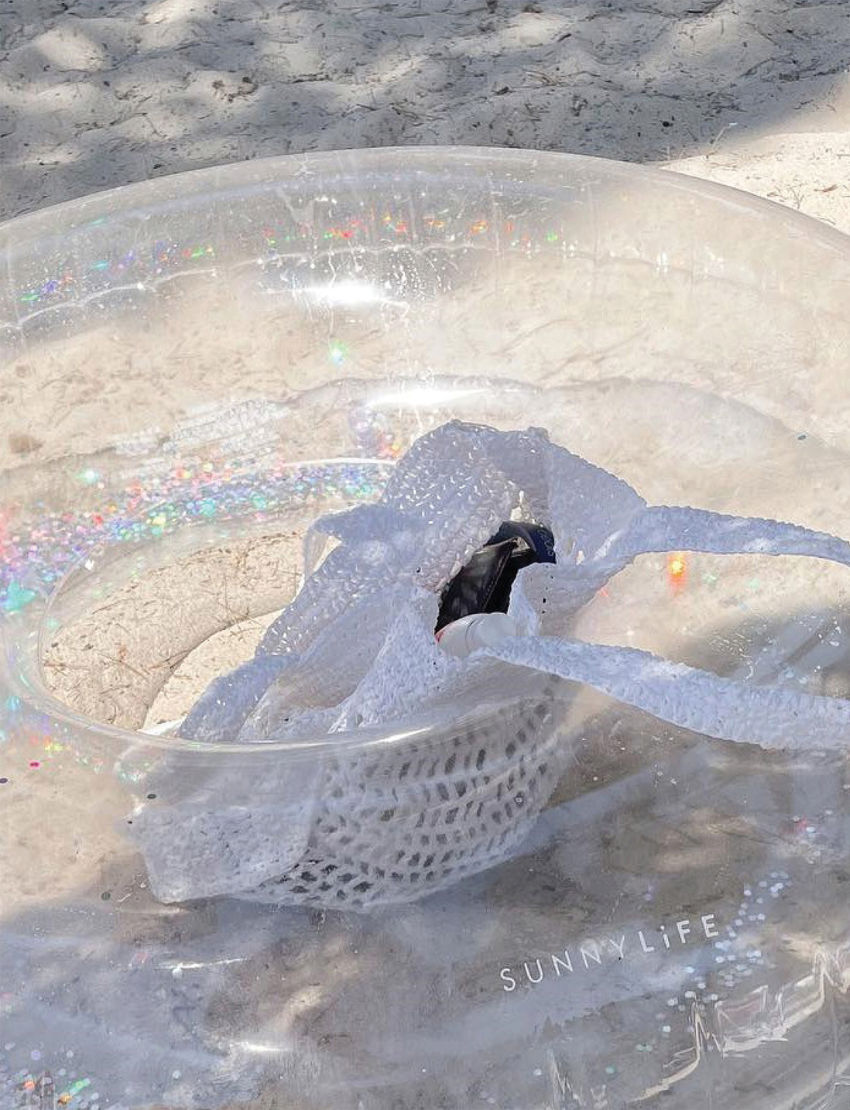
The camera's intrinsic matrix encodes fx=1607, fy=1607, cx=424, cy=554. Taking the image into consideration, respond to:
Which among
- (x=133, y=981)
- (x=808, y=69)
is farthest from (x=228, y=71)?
(x=133, y=981)

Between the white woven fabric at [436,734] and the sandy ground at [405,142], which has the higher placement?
the white woven fabric at [436,734]

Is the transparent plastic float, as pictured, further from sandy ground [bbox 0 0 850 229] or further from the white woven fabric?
sandy ground [bbox 0 0 850 229]

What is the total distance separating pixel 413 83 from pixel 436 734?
58.5 inches

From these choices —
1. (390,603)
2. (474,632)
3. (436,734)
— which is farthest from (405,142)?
(436,734)

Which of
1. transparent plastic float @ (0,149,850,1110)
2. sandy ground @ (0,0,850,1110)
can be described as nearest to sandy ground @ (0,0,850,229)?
sandy ground @ (0,0,850,1110)

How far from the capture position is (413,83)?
2230 mm

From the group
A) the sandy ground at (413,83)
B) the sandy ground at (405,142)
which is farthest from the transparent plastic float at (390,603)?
the sandy ground at (413,83)

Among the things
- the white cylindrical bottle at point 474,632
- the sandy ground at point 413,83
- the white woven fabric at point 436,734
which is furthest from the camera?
the sandy ground at point 413,83

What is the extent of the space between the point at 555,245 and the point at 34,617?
0.59 m

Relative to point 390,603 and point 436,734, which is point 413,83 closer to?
point 390,603

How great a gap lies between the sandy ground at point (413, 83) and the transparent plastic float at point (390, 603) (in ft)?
1.87

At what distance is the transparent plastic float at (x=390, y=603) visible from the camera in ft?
3.10

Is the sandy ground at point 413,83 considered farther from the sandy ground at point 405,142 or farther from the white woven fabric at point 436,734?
the white woven fabric at point 436,734

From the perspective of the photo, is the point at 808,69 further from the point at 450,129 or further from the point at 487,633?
the point at 487,633
